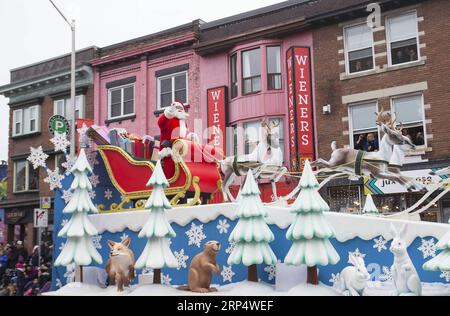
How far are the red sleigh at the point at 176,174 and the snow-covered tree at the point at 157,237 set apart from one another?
1358 mm

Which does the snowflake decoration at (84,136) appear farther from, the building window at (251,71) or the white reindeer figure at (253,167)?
the building window at (251,71)

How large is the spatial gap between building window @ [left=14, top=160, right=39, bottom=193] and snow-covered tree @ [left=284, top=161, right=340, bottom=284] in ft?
75.9

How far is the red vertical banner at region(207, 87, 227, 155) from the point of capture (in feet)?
72.1

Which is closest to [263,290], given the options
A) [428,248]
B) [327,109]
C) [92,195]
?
[428,248]

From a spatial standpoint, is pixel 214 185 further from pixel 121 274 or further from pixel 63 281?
pixel 63 281

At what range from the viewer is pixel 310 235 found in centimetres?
757

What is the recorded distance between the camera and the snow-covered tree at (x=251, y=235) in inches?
315

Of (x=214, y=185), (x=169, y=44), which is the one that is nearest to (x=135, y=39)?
(x=169, y=44)

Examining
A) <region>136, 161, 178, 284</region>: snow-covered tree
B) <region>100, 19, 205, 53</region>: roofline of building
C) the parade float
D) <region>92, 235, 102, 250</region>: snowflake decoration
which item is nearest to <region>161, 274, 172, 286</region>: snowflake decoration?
the parade float

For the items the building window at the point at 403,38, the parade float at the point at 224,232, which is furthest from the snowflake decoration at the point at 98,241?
the building window at the point at 403,38

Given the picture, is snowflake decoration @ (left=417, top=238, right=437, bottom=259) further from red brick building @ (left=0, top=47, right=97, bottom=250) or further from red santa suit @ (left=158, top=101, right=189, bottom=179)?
red brick building @ (left=0, top=47, right=97, bottom=250)

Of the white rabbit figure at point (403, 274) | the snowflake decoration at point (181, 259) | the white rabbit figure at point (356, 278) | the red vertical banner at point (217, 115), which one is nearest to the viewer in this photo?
the white rabbit figure at point (403, 274)

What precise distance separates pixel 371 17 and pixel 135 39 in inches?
468

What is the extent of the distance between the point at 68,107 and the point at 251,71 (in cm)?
1090
